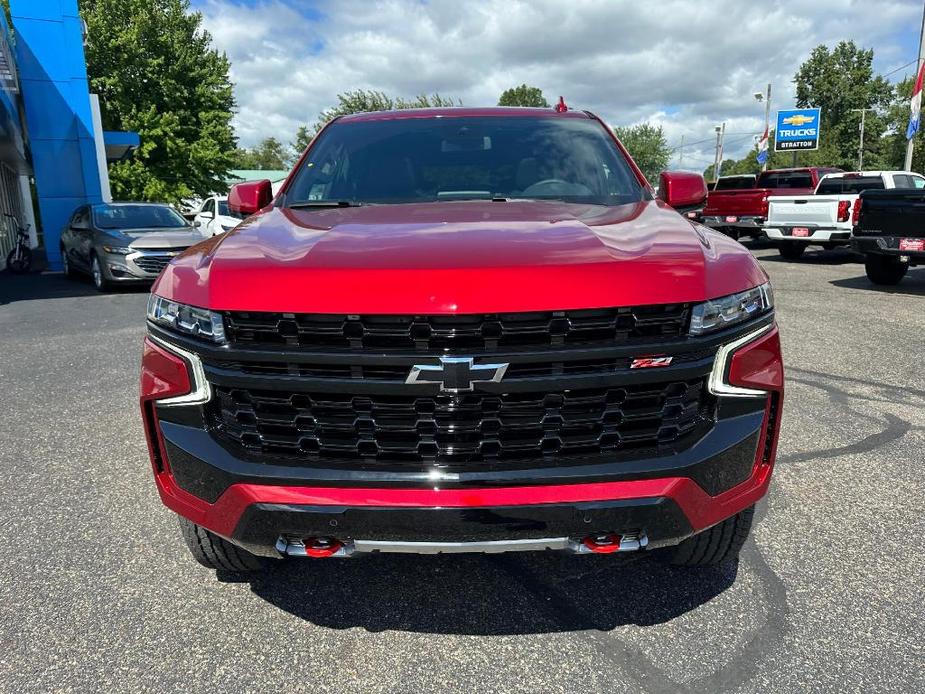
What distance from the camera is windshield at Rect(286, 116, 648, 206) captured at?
10.6 ft

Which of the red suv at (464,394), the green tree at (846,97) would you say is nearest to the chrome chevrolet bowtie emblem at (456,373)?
the red suv at (464,394)

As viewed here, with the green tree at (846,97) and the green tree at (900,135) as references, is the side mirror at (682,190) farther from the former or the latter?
the green tree at (846,97)

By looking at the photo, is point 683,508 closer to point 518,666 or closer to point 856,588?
point 518,666

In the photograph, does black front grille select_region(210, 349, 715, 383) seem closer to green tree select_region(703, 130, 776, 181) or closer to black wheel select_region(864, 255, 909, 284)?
black wheel select_region(864, 255, 909, 284)

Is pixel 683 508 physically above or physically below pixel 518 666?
above

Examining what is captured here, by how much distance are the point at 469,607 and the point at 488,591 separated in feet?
0.39

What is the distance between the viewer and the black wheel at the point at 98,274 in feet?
37.5

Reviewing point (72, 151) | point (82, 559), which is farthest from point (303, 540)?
point (72, 151)

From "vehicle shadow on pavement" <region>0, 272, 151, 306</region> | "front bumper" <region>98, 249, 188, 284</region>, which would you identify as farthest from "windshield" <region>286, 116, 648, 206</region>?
"vehicle shadow on pavement" <region>0, 272, 151, 306</region>

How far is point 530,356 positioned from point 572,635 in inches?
40.8

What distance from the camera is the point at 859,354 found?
641 cm

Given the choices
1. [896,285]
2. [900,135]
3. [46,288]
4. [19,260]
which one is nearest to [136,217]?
[46,288]

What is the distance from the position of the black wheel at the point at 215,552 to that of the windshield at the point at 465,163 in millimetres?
1474

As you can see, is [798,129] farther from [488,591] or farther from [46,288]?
[488,591]
